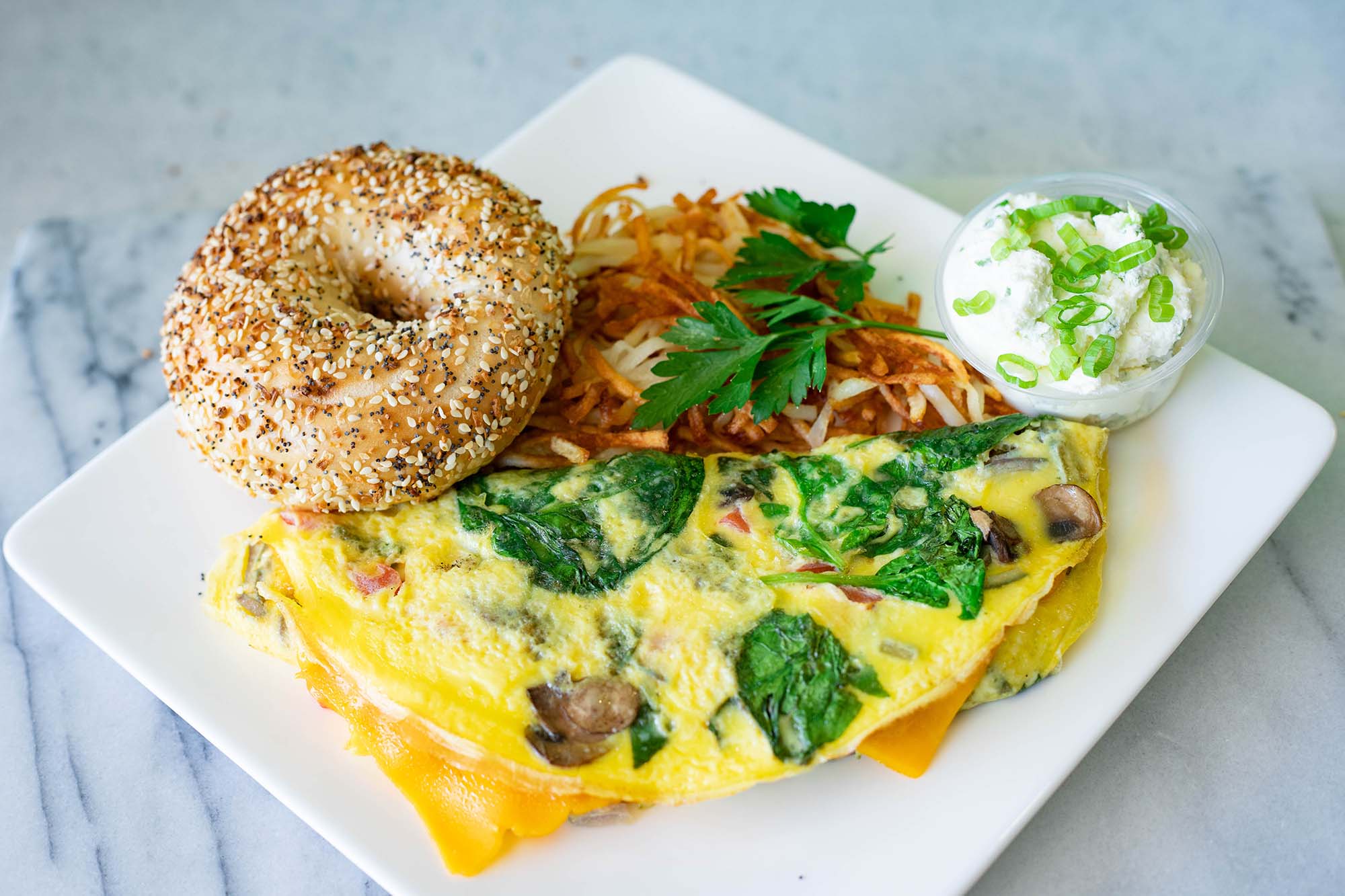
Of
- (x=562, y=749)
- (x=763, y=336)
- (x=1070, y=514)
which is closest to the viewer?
(x=562, y=749)

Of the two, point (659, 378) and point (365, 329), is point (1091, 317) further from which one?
point (365, 329)

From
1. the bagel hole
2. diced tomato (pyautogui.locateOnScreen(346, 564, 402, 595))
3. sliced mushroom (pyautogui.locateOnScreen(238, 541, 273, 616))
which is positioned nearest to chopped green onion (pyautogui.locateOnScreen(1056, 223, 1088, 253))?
the bagel hole

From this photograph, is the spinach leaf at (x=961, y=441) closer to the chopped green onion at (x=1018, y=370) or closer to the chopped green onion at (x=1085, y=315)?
the chopped green onion at (x=1018, y=370)

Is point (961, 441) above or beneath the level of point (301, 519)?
above

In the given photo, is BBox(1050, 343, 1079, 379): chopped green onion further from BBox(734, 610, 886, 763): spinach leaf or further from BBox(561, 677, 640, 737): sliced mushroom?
BBox(561, 677, 640, 737): sliced mushroom

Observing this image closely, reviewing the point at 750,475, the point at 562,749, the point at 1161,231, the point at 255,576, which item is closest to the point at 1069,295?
the point at 1161,231

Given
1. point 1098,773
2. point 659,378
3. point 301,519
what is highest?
point 659,378

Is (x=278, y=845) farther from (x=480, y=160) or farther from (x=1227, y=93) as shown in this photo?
(x=1227, y=93)
